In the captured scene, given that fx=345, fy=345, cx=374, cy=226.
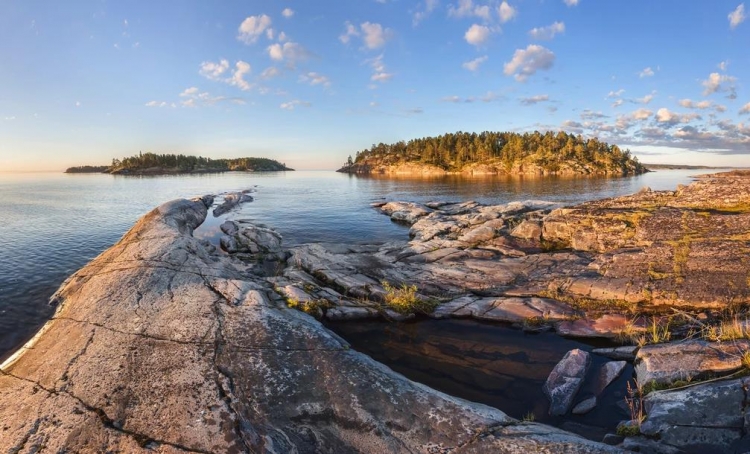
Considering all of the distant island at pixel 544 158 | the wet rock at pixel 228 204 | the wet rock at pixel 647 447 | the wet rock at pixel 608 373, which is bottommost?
the wet rock at pixel 608 373

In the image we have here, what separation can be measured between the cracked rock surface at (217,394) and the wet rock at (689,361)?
16.4ft

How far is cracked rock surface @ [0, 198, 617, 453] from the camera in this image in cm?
794

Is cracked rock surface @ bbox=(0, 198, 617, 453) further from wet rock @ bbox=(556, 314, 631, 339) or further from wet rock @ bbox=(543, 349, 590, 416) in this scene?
wet rock @ bbox=(556, 314, 631, 339)

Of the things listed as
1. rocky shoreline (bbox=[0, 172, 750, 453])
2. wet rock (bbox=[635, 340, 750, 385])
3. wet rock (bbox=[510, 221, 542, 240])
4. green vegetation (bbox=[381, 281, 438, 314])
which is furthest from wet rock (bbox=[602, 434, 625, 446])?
wet rock (bbox=[510, 221, 542, 240])

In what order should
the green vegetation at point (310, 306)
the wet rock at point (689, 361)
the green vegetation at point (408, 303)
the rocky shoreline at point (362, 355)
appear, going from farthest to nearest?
the green vegetation at point (408, 303) < the green vegetation at point (310, 306) < the wet rock at point (689, 361) < the rocky shoreline at point (362, 355)

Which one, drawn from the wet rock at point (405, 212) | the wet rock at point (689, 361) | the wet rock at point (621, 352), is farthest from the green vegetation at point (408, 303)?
the wet rock at point (405, 212)

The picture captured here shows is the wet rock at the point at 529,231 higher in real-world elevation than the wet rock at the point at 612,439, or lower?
higher

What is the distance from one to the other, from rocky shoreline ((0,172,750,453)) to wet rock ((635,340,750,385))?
52 mm

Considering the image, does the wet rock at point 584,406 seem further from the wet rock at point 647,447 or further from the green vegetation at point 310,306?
the green vegetation at point 310,306

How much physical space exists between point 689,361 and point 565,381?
3.69 metres

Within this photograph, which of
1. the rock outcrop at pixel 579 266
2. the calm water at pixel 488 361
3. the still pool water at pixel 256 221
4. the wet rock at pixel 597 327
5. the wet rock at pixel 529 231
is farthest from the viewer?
the wet rock at pixel 529 231

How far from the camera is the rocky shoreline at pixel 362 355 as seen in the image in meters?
8.26

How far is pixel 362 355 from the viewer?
39.2ft

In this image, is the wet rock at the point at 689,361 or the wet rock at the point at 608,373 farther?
the wet rock at the point at 608,373
